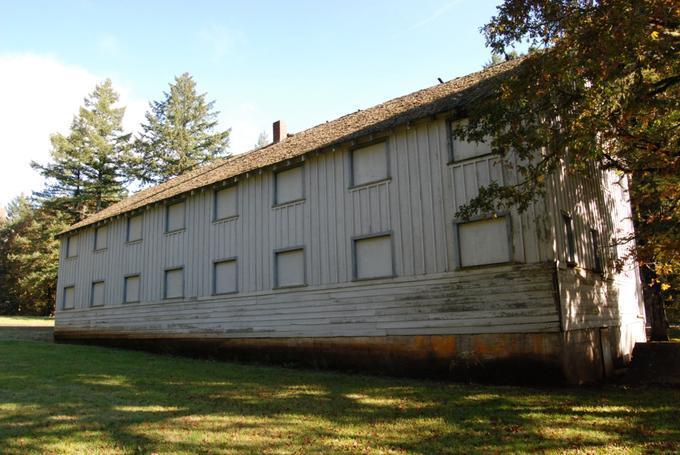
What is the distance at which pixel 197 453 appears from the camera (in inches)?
241

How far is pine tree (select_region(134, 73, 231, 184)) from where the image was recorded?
48.4m

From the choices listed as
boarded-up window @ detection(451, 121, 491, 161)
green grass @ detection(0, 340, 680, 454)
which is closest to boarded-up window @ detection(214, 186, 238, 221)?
green grass @ detection(0, 340, 680, 454)

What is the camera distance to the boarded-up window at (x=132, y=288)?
22362 millimetres

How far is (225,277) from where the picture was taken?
1864cm

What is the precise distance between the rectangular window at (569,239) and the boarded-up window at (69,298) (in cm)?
2403

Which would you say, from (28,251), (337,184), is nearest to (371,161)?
(337,184)

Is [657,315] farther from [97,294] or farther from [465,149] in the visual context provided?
[97,294]

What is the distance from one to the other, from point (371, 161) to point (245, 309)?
22.7 feet

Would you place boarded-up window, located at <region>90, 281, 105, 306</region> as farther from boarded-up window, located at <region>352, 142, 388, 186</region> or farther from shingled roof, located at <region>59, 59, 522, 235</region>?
boarded-up window, located at <region>352, 142, 388, 186</region>

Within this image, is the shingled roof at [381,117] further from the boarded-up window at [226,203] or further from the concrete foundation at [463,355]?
the concrete foundation at [463,355]

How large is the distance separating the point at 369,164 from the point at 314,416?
8.70m

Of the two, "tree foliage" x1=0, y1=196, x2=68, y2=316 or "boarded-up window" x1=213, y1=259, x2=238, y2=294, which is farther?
"tree foliage" x1=0, y1=196, x2=68, y2=316

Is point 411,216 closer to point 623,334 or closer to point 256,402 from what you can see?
point 256,402

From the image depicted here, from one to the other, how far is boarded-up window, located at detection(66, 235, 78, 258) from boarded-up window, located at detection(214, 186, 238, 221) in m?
12.3
